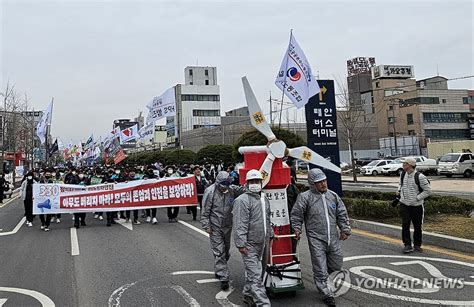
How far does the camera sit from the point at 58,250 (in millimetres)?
9422

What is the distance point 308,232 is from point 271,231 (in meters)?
0.52

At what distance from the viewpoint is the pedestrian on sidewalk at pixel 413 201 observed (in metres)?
8.07

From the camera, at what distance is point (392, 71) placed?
7775cm

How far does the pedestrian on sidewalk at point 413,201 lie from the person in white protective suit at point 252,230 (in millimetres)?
3854

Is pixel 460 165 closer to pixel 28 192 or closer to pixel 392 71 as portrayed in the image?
pixel 28 192

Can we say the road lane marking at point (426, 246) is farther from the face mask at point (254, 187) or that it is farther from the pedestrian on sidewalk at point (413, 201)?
the face mask at point (254, 187)

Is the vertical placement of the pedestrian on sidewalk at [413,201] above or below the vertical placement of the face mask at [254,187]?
→ below

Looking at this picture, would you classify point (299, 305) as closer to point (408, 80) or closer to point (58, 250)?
point (58, 250)

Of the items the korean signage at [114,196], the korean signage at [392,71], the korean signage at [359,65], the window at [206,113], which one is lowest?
the korean signage at [114,196]

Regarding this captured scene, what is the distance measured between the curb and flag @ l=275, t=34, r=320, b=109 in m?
3.56

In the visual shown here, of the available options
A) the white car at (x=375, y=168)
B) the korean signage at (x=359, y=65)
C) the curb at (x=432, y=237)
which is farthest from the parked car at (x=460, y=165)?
the korean signage at (x=359, y=65)

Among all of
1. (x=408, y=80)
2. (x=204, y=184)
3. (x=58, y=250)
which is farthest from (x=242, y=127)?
(x=58, y=250)

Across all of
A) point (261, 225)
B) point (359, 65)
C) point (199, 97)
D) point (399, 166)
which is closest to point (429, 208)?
point (261, 225)

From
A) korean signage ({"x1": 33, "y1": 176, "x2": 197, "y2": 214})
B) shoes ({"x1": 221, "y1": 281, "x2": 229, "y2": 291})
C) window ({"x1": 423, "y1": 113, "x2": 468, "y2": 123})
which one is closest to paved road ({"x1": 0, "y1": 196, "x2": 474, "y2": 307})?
shoes ({"x1": 221, "y1": 281, "x2": 229, "y2": 291})
